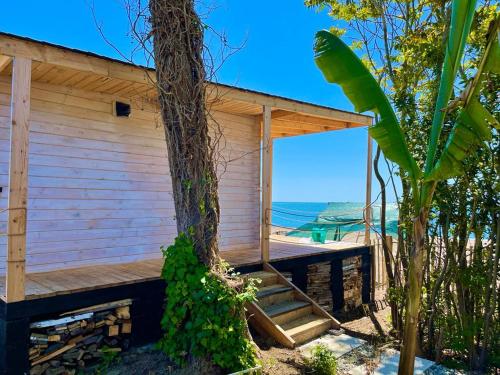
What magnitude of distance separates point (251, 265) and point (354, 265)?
9.82 ft

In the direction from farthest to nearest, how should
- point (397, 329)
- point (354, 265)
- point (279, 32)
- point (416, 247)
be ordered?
point (279, 32) < point (354, 265) < point (397, 329) < point (416, 247)

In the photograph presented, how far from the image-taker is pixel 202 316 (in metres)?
3.78

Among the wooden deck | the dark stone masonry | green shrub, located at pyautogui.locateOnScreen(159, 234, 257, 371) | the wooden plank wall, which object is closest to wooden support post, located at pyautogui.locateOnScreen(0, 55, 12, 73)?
the wooden plank wall

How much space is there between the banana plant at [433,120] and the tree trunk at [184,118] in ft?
4.70

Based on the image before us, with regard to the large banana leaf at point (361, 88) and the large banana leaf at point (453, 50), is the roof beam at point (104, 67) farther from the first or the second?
the large banana leaf at point (453, 50)

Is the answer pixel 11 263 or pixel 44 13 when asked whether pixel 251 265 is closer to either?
pixel 11 263

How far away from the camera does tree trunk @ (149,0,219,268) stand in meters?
4.14

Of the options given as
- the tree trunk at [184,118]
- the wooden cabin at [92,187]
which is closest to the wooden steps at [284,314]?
the wooden cabin at [92,187]

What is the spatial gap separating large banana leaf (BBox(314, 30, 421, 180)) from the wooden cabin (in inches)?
64.6

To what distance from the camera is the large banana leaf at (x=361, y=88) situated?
357 cm

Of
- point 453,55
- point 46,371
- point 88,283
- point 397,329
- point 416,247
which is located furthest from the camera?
point 397,329

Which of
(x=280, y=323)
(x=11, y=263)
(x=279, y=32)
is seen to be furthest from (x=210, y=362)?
(x=279, y=32)

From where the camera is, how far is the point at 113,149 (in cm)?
600

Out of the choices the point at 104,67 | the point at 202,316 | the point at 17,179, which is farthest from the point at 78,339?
the point at 104,67
